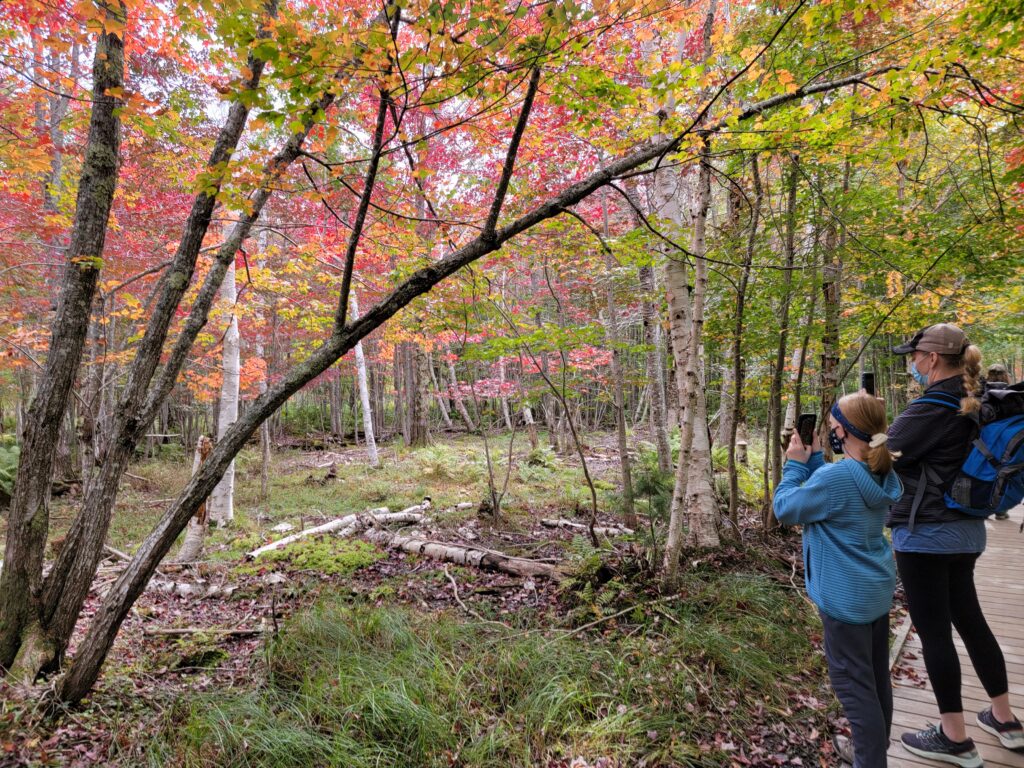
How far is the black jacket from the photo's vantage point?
7.75 feet

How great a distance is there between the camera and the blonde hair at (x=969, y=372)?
2.27m

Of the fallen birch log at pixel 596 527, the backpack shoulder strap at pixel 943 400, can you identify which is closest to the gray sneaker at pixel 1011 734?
the backpack shoulder strap at pixel 943 400

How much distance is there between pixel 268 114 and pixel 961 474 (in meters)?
4.00

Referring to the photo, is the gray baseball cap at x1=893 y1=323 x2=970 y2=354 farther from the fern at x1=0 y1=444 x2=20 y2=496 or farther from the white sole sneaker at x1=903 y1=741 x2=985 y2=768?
the fern at x1=0 y1=444 x2=20 y2=496

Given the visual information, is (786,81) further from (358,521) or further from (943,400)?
(358,521)

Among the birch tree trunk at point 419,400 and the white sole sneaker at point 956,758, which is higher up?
the birch tree trunk at point 419,400

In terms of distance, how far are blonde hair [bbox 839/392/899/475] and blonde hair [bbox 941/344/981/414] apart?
453 mm

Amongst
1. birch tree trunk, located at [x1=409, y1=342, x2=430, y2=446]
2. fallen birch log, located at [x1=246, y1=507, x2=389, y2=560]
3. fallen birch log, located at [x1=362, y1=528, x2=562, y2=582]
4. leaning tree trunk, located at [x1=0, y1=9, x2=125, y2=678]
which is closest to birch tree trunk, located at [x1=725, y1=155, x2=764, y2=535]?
fallen birch log, located at [x1=362, y1=528, x2=562, y2=582]

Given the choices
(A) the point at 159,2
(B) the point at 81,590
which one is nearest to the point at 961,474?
(B) the point at 81,590

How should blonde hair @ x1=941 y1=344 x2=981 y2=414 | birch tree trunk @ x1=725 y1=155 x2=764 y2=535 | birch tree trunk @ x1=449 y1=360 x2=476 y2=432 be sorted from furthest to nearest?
1. birch tree trunk @ x1=449 y1=360 x2=476 y2=432
2. birch tree trunk @ x1=725 y1=155 x2=764 y2=535
3. blonde hair @ x1=941 y1=344 x2=981 y2=414

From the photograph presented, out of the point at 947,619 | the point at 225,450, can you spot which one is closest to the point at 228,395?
the point at 225,450

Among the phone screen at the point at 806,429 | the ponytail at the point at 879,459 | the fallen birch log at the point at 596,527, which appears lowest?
the fallen birch log at the point at 596,527

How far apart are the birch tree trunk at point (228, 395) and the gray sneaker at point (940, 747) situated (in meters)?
8.88

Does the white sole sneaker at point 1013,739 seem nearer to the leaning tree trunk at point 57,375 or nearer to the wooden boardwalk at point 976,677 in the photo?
the wooden boardwalk at point 976,677
